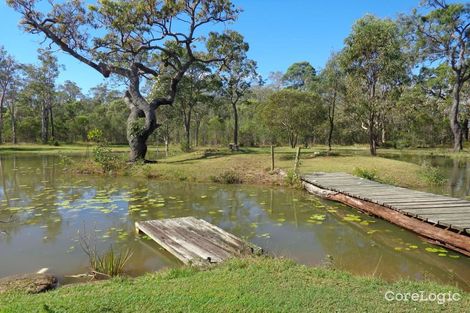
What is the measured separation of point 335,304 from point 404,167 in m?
14.0

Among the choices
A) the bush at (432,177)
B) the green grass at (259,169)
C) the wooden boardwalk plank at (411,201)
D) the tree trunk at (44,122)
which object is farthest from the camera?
the tree trunk at (44,122)

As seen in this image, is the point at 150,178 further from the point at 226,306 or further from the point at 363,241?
the point at 226,306

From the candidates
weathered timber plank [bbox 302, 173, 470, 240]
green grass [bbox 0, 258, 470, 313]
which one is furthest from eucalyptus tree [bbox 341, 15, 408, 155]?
green grass [bbox 0, 258, 470, 313]

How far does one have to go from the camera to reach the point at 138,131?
20250 mm

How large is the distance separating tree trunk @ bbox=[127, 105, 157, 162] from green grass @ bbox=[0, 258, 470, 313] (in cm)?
1536


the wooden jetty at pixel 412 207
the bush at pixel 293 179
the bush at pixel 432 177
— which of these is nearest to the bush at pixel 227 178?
the bush at pixel 293 179

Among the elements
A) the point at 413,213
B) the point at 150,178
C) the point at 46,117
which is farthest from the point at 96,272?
→ the point at 46,117

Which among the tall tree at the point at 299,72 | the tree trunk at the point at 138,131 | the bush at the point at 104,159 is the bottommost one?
the bush at the point at 104,159

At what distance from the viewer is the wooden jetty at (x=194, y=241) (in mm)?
6113

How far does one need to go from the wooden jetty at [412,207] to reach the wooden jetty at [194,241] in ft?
11.6

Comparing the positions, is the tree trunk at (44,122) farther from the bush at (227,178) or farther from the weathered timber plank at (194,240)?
the weathered timber plank at (194,240)

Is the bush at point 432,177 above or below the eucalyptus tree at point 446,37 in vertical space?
below

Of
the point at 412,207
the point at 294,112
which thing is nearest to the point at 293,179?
the point at 412,207

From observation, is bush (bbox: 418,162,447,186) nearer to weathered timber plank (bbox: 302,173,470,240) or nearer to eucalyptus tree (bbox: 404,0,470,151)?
weathered timber plank (bbox: 302,173,470,240)
